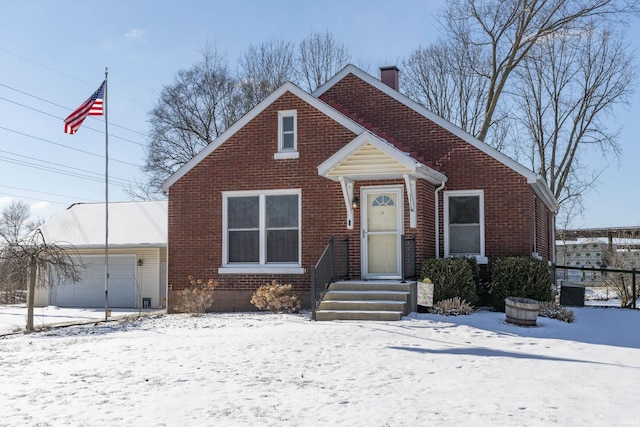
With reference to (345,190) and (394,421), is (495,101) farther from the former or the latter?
(394,421)

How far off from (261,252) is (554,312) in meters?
7.01

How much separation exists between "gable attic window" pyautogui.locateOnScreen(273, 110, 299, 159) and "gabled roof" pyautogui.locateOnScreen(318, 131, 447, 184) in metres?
1.87

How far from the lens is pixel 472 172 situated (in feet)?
51.7

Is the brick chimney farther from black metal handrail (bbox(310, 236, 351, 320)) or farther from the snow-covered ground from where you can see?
the snow-covered ground

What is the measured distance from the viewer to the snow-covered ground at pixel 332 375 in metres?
6.57

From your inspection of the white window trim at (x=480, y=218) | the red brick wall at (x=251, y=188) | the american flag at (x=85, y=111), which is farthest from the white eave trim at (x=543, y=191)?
the american flag at (x=85, y=111)

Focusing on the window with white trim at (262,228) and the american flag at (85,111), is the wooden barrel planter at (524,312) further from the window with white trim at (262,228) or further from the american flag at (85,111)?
the american flag at (85,111)

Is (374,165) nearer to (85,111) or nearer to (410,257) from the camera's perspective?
(410,257)

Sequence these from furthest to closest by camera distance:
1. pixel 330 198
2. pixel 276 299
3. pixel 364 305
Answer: pixel 330 198 < pixel 276 299 < pixel 364 305

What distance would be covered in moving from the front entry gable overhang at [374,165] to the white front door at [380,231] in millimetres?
522

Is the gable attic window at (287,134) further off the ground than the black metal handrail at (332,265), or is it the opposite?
the gable attic window at (287,134)

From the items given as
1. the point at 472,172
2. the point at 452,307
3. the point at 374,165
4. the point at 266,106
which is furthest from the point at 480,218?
the point at 266,106

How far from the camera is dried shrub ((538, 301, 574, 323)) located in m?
13.5

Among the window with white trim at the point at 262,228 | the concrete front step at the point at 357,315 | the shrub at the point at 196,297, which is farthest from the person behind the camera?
the window with white trim at the point at 262,228
